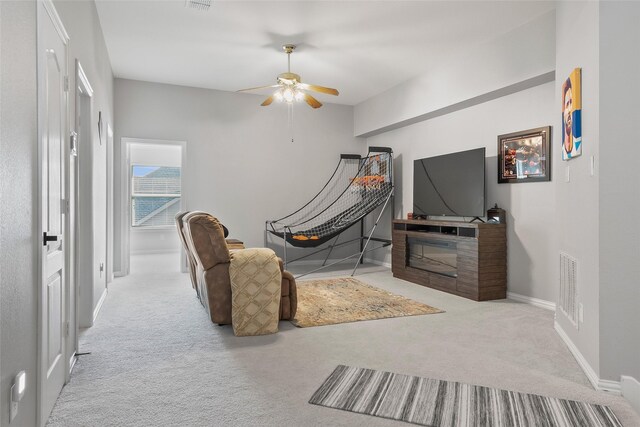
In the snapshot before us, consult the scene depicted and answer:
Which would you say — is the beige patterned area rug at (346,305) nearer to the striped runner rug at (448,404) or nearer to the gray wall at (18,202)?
the striped runner rug at (448,404)

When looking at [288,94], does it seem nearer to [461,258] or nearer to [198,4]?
[198,4]

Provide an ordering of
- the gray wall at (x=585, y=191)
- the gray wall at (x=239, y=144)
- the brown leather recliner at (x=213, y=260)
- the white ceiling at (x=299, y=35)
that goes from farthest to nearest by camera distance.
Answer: the gray wall at (x=239, y=144) → the white ceiling at (x=299, y=35) → the brown leather recliner at (x=213, y=260) → the gray wall at (x=585, y=191)

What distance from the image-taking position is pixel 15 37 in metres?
1.48

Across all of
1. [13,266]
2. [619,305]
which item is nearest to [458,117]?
[619,305]

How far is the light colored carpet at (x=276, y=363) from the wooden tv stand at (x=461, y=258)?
42 cm

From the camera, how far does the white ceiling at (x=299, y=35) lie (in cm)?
388

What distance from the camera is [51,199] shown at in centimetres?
204

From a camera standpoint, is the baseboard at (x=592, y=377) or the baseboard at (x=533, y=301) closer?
the baseboard at (x=592, y=377)

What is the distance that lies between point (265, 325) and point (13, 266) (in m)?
2.02

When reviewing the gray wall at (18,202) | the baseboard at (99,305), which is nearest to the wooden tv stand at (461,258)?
the baseboard at (99,305)

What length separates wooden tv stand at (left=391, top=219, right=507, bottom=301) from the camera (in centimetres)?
450

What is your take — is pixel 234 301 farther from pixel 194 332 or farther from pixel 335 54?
pixel 335 54

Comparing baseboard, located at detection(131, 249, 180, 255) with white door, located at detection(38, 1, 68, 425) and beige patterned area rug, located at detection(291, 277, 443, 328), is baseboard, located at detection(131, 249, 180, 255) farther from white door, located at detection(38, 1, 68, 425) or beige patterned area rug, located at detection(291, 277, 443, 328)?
white door, located at detection(38, 1, 68, 425)

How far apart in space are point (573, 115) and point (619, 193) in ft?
2.31
